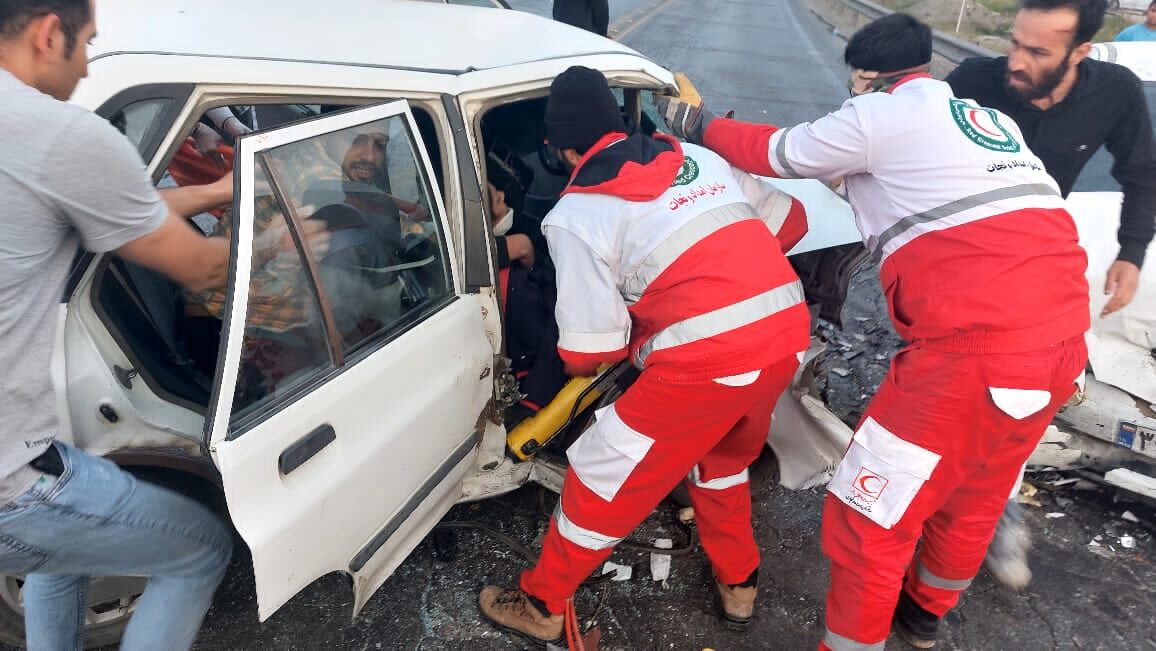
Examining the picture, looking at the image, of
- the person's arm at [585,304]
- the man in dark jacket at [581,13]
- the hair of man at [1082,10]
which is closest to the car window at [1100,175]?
the hair of man at [1082,10]

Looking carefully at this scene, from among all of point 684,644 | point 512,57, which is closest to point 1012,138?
point 512,57

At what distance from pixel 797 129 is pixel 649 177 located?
1.92 feet

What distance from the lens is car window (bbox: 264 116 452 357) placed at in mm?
1781

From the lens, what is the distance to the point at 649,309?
2.09 metres

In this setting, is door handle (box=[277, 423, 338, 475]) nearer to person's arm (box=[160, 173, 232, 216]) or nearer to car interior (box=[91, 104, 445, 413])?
car interior (box=[91, 104, 445, 413])

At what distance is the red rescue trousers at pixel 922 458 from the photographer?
1.87 meters

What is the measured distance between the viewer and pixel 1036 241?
6.17 ft

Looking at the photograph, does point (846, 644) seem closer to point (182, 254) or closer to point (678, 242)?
point (678, 242)

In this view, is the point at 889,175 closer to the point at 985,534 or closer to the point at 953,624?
the point at 985,534

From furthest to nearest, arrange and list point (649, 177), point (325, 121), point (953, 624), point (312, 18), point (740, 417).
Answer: point (953, 624), point (312, 18), point (740, 417), point (649, 177), point (325, 121)

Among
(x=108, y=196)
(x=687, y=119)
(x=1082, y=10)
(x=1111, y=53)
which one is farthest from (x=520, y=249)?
(x=1111, y=53)

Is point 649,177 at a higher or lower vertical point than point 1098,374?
higher

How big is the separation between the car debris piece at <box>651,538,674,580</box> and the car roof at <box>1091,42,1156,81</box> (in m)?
2.89

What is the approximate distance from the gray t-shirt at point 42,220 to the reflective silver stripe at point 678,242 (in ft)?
3.92
